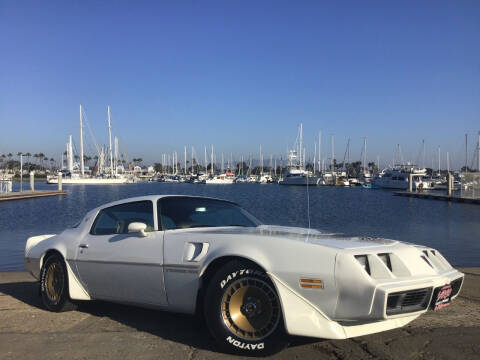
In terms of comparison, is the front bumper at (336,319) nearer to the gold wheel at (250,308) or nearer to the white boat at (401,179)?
the gold wheel at (250,308)

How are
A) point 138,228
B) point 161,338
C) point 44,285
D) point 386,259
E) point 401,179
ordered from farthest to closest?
point 401,179
point 44,285
point 138,228
point 161,338
point 386,259

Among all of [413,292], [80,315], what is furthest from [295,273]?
[80,315]

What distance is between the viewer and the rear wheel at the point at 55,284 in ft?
18.4

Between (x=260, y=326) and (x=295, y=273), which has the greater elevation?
(x=295, y=273)

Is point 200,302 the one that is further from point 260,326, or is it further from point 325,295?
point 325,295

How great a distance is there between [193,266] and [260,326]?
782mm

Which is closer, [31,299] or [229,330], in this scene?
[229,330]

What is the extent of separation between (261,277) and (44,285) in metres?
3.05

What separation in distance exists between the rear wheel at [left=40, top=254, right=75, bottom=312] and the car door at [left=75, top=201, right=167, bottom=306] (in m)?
0.32

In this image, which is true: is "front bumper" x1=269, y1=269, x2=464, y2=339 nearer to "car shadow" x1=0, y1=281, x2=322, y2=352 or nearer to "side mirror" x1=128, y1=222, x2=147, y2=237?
"car shadow" x1=0, y1=281, x2=322, y2=352

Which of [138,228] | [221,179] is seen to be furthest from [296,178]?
[138,228]

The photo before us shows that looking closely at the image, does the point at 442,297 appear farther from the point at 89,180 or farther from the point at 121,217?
the point at 89,180

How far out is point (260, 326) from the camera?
4.07 metres

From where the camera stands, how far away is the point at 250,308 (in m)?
4.12
